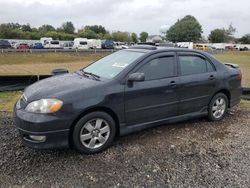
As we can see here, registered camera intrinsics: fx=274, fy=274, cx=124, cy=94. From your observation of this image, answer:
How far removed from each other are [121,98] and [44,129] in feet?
4.02

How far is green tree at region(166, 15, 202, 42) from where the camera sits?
3943 inches

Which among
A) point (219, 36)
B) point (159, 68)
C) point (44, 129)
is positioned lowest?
point (44, 129)

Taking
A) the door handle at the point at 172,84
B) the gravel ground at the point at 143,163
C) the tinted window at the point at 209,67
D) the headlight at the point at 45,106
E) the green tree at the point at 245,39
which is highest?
the green tree at the point at 245,39

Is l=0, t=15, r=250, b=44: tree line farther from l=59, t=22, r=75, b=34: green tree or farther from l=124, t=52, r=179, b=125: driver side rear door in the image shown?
l=124, t=52, r=179, b=125: driver side rear door

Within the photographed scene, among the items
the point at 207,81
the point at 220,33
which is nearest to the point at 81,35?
the point at 220,33

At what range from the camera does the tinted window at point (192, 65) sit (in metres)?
5.00

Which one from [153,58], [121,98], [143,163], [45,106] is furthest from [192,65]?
[45,106]

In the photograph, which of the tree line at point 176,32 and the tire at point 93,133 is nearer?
the tire at point 93,133

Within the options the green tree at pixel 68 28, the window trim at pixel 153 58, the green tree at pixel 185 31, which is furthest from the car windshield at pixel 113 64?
the green tree at pixel 185 31

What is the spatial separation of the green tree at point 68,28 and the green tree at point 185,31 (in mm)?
35468

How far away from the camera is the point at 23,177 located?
11.1 feet

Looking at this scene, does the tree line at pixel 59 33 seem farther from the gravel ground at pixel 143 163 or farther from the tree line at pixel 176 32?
the gravel ground at pixel 143 163

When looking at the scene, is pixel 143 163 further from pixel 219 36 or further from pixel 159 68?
pixel 219 36

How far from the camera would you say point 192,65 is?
16.9 ft
